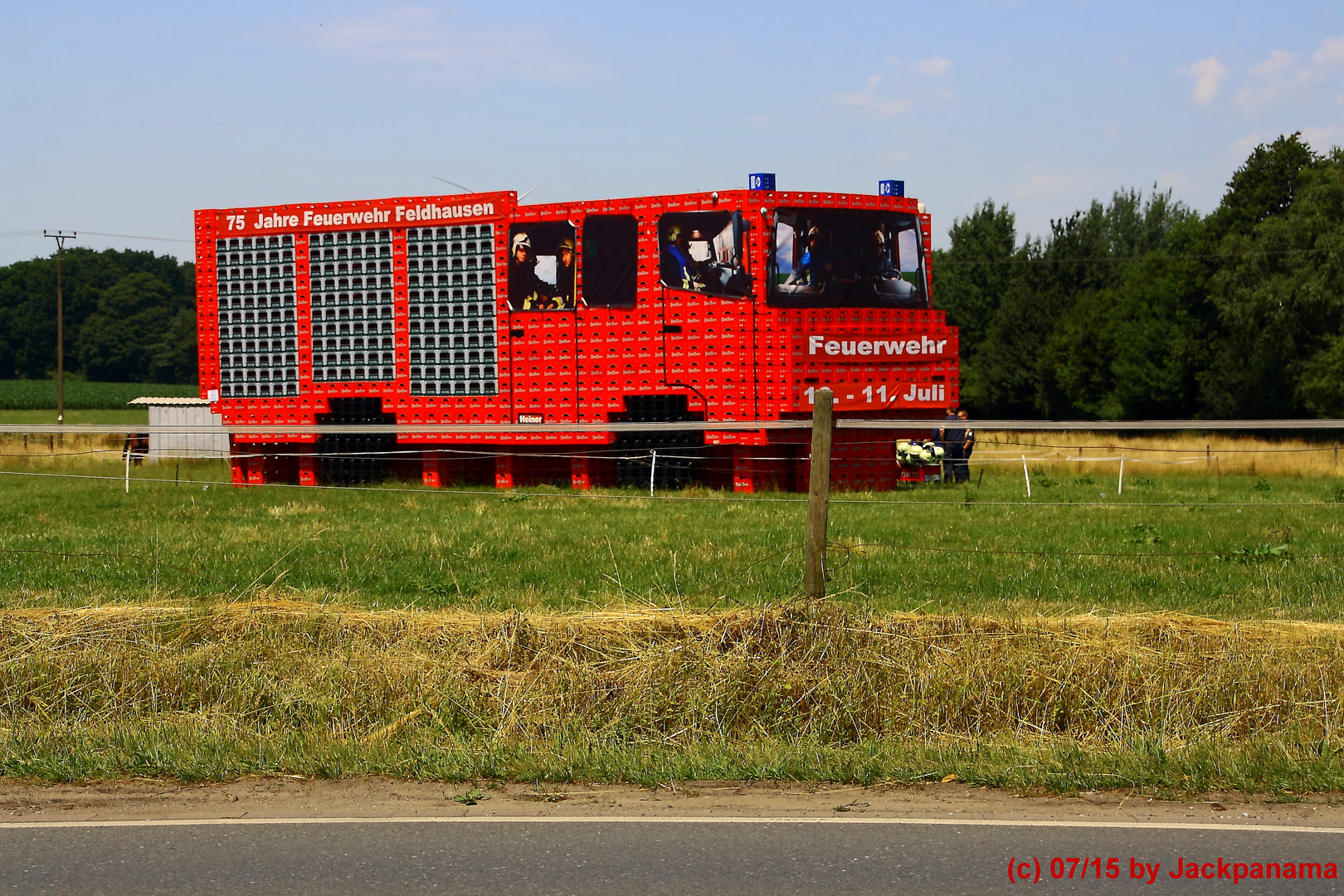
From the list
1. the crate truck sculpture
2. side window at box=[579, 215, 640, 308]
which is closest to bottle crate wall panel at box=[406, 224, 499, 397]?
the crate truck sculpture

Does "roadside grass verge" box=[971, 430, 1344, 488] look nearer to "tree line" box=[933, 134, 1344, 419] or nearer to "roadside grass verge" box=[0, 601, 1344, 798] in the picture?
"roadside grass verge" box=[0, 601, 1344, 798]

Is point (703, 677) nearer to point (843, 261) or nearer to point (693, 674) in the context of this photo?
point (693, 674)

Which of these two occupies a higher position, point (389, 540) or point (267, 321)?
point (267, 321)

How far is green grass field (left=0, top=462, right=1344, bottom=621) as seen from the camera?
10555 mm

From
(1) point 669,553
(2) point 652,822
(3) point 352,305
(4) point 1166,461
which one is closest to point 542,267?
(3) point 352,305

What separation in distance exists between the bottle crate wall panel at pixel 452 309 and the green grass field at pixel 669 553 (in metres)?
3.76

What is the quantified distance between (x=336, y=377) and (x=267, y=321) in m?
1.98

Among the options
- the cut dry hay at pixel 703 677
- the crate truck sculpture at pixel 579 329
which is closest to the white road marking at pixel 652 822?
the cut dry hay at pixel 703 677

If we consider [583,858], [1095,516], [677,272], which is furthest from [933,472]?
[583,858]

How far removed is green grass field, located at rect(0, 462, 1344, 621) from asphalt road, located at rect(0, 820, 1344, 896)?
3024 mm

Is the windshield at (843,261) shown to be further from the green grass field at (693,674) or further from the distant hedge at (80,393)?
the distant hedge at (80,393)

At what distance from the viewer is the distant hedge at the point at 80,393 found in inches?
3730

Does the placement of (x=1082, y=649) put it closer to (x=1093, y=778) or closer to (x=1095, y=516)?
(x=1093, y=778)

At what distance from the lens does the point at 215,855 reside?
236 inches
